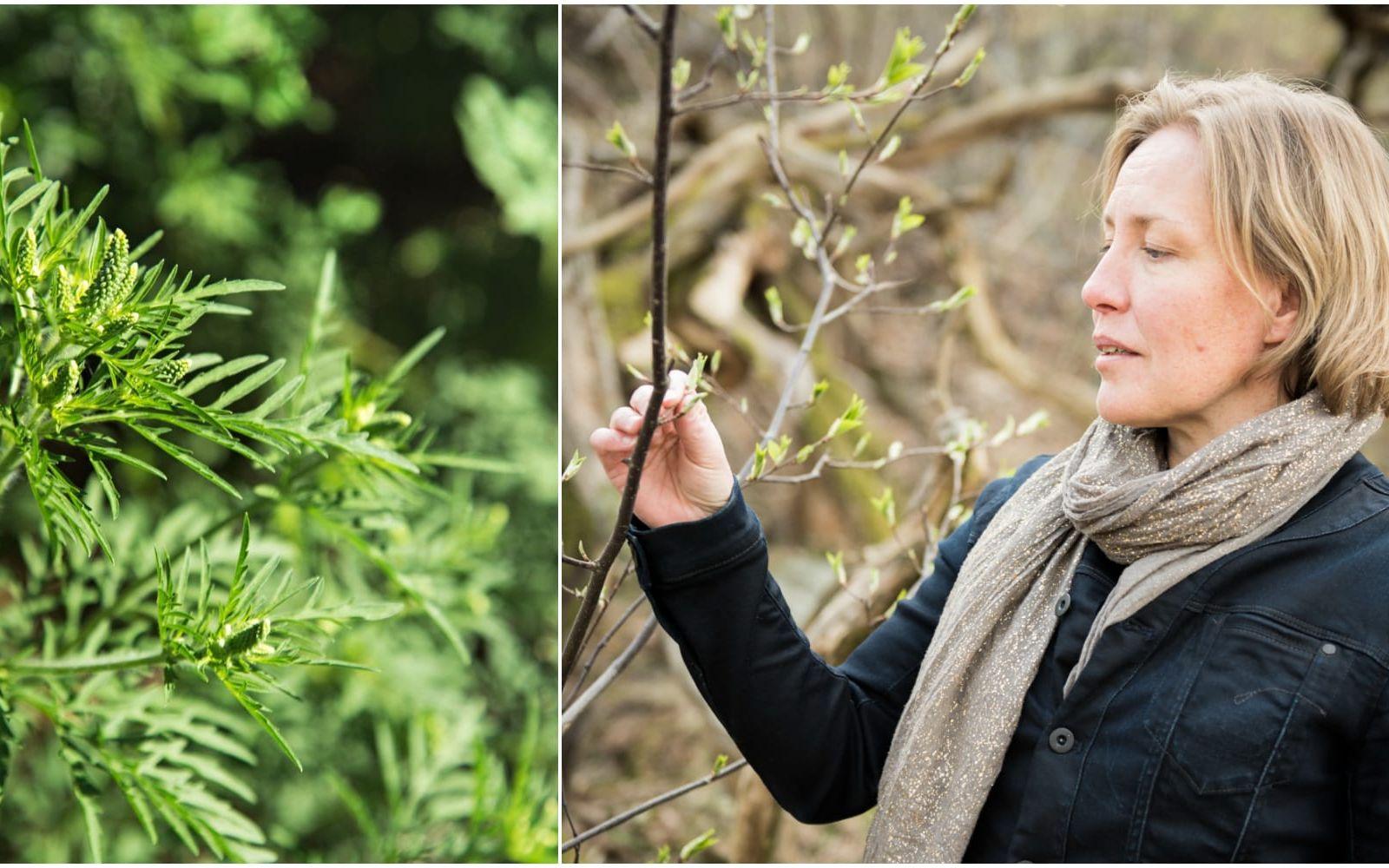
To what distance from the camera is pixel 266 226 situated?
1.64 m

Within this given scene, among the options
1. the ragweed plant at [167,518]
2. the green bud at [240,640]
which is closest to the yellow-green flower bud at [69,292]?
the ragweed plant at [167,518]

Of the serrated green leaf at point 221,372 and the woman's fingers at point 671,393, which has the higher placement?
the serrated green leaf at point 221,372

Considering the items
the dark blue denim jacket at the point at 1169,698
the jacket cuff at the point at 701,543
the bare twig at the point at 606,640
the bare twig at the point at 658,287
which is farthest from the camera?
the bare twig at the point at 606,640

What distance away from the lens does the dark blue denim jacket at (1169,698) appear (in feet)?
2.47

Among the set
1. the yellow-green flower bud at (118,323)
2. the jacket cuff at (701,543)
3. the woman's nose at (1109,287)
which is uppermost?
the yellow-green flower bud at (118,323)

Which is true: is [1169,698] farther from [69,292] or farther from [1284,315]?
[69,292]

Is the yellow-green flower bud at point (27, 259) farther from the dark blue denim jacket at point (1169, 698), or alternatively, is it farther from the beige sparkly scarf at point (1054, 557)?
the beige sparkly scarf at point (1054, 557)

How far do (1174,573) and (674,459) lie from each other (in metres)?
0.37

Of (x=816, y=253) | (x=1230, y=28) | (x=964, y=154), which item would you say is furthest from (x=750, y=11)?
Answer: (x=1230, y=28)

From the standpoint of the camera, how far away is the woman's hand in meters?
0.81

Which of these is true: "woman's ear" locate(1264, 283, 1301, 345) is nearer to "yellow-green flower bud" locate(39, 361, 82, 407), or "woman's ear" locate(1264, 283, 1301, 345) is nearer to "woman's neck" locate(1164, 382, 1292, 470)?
"woman's neck" locate(1164, 382, 1292, 470)

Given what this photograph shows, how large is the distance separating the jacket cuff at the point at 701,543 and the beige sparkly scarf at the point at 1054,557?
198 millimetres

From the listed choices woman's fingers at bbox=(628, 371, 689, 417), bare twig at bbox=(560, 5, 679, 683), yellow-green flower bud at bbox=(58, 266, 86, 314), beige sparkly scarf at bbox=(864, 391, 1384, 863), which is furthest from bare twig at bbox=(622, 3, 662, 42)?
beige sparkly scarf at bbox=(864, 391, 1384, 863)

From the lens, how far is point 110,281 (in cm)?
65
